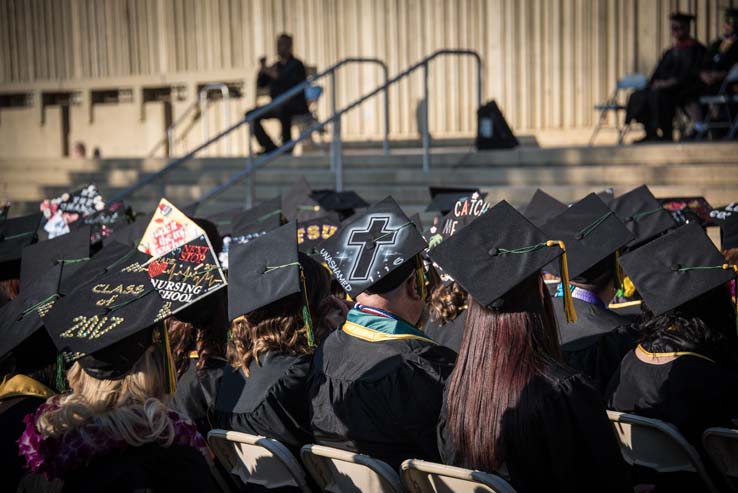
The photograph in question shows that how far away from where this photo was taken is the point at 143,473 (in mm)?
1981

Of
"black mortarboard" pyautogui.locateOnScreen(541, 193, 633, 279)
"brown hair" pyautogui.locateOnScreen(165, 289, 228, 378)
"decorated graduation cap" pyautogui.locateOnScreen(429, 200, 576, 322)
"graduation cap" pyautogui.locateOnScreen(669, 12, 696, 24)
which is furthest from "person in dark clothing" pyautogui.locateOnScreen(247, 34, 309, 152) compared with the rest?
"decorated graduation cap" pyautogui.locateOnScreen(429, 200, 576, 322)

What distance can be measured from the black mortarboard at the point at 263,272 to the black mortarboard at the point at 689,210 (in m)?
2.82

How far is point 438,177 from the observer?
9148mm

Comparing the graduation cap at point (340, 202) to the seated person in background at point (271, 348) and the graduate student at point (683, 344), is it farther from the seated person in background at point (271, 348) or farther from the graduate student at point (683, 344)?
the graduate student at point (683, 344)

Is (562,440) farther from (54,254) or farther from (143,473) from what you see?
(54,254)

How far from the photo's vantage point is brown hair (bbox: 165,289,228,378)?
3.41m

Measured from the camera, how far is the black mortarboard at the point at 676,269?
3.03 metres

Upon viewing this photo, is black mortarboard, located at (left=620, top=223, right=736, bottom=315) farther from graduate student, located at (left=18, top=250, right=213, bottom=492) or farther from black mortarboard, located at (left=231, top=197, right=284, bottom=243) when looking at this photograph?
black mortarboard, located at (left=231, top=197, right=284, bottom=243)

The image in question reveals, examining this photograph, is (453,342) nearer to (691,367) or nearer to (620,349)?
(620,349)

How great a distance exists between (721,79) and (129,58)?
10.0 meters

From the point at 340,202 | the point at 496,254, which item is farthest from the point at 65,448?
the point at 340,202

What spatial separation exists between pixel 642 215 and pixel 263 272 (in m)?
2.25

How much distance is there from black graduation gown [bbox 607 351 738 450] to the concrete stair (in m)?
4.76

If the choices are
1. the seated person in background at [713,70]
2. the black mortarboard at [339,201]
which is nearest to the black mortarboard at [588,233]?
the black mortarboard at [339,201]
